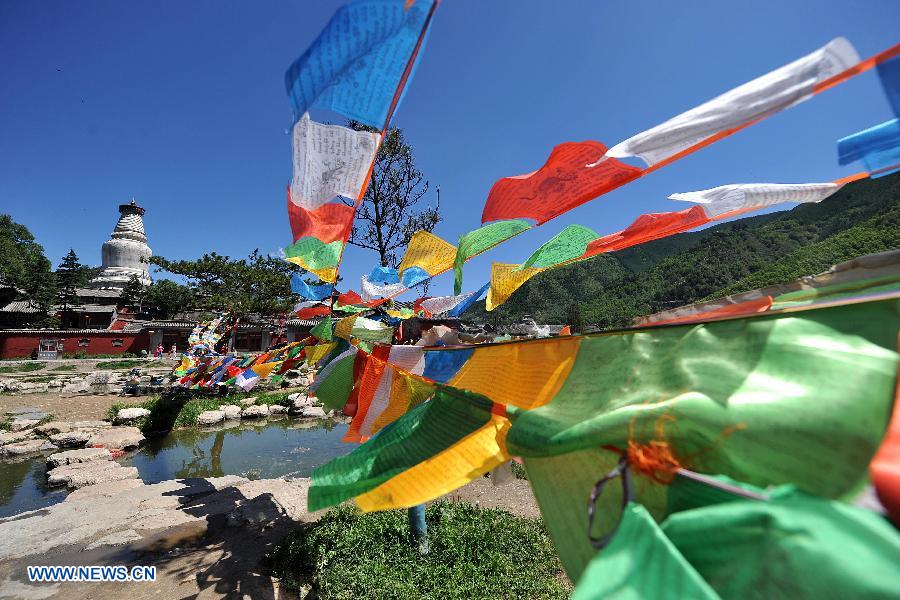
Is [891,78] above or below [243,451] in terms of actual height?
above

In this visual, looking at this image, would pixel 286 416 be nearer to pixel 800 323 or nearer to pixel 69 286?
pixel 800 323

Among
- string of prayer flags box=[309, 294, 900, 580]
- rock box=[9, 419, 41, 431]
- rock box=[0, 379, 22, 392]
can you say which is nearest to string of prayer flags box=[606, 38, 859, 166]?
string of prayer flags box=[309, 294, 900, 580]

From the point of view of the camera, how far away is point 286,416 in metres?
15.8

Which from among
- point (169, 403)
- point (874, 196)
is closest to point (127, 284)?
point (169, 403)

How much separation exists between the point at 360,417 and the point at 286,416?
1454 cm

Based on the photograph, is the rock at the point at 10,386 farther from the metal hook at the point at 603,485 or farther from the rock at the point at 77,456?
the metal hook at the point at 603,485

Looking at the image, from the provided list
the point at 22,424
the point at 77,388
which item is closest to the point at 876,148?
the point at 22,424

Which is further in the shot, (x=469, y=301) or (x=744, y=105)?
(x=469, y=301)

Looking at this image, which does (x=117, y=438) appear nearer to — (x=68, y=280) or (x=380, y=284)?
(x=380, y=284)

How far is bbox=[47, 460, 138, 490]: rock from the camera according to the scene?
8.20 m

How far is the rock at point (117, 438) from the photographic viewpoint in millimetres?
10852

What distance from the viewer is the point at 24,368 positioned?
75.1 ft

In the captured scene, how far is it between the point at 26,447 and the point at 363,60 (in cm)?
1470

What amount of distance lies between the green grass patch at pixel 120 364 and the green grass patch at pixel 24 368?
8.84 ft
